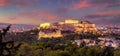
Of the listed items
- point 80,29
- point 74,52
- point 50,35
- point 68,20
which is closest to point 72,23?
point 68,20

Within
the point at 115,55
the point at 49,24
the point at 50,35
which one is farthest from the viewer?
the point at 49,24

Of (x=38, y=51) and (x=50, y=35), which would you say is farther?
(x=50, y=35)

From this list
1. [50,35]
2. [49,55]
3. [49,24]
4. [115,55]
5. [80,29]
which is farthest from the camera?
[49,24]

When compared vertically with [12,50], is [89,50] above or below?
below

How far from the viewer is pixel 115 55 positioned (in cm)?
3397

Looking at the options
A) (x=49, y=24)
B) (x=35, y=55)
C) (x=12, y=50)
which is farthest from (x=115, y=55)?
(x=49, y=24)

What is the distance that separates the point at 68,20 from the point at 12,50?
164 meters

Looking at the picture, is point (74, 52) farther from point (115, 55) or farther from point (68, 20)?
point (68, 20)

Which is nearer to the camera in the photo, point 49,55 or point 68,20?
point 49,55

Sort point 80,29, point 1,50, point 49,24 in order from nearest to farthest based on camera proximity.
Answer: point 1,50
point 80,29
point 49,24

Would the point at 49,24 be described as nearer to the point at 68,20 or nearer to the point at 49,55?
the point at 68,20

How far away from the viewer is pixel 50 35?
130 meters

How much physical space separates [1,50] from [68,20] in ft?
537

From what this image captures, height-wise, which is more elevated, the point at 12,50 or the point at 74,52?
the point at 12,50
